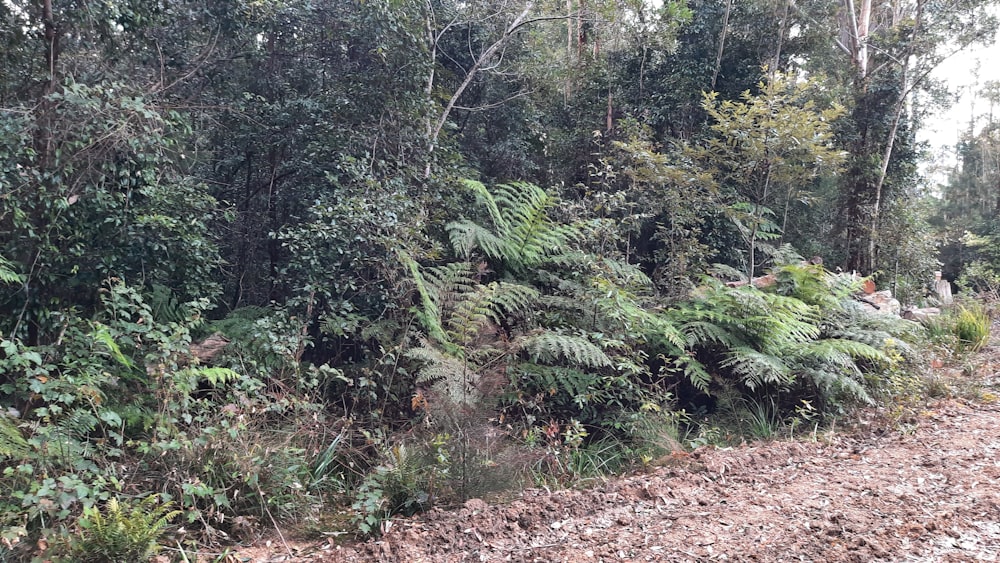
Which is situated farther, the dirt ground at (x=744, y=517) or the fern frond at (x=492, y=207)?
the fern frond at (x=492, y=207)

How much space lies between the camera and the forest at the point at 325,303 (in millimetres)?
2969

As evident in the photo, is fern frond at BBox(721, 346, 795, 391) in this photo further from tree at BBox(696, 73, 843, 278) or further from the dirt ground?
tree at BBox(696, 73, 843, 278)

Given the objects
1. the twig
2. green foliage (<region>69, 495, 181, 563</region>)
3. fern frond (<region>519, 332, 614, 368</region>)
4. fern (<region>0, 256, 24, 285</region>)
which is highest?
fern (<region>0, 256, 24, 285</region>)

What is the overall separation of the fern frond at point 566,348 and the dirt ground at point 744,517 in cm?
89

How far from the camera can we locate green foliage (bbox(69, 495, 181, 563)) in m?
2.25

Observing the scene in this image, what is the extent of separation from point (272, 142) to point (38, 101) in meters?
2.28

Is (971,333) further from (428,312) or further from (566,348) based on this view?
(428,312)

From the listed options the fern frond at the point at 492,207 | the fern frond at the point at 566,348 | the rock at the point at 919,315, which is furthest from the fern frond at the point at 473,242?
the rock at the point at 919,315

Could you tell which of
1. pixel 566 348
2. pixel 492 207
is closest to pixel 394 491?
pixel 566 348

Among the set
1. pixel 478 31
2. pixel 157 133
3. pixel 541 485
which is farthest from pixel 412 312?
pixel 478 31

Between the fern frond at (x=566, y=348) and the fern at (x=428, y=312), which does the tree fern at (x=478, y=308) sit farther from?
the fern frond at (x=566, y=348)

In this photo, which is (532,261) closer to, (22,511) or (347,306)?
(347,306)

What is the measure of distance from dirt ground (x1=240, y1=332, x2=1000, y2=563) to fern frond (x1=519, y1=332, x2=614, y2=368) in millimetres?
887

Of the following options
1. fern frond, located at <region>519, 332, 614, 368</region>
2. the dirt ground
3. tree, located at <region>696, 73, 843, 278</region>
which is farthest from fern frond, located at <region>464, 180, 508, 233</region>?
the dirt ground
